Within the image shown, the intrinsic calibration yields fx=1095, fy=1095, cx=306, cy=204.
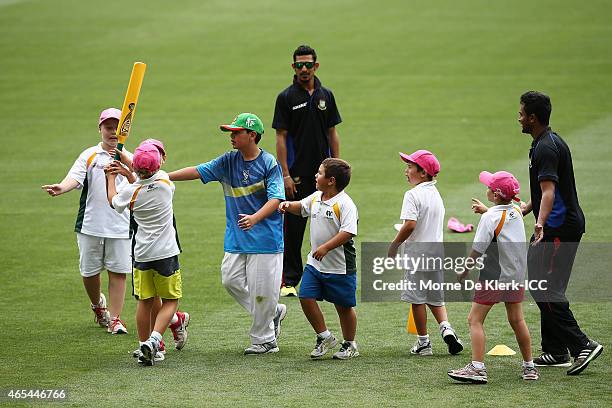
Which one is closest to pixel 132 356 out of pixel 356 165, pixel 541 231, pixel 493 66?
pixel 541 231

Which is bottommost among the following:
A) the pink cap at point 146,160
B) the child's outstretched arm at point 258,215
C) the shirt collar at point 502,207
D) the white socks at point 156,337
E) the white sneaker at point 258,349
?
the white sneaker at point 258,349

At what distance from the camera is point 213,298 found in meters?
11.0

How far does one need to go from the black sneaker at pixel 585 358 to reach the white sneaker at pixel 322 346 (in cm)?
185

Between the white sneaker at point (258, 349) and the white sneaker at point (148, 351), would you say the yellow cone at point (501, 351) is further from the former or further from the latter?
the white sneaker at point (148, 351)

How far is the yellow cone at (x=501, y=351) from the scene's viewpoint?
8727 mm

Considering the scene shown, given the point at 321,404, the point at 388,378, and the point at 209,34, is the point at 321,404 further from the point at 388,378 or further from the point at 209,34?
the point at 209,34

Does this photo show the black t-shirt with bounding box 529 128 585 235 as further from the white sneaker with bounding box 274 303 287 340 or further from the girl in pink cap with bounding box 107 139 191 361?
the girl in pink cap with bounding box 107 139 191 361

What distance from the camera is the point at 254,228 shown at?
8.91 metres

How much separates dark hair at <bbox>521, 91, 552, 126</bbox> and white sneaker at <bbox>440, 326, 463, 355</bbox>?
1.79m

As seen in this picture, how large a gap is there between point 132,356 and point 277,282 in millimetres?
1310

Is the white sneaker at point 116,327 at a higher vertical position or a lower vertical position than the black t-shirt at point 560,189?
lower

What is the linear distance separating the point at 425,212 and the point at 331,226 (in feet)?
2.51

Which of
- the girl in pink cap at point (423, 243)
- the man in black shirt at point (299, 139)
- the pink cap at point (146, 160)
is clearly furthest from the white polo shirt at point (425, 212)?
the man in black shirt at point (299, 139)

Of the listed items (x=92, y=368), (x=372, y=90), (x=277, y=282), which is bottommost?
(x=92, y=368)
